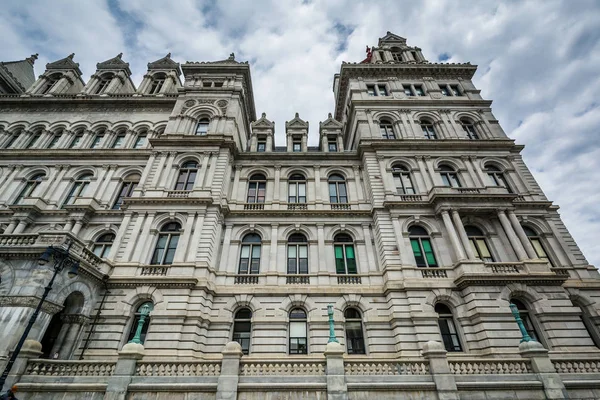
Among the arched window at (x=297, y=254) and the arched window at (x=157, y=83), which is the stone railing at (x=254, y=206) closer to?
the arched window at (x=297, y=254)

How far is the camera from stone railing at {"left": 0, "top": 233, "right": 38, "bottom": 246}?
41.5 feet

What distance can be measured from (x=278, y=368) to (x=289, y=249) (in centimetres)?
843

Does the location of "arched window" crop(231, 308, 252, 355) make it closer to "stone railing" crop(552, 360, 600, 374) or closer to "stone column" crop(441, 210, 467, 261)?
"stone column" crop(441, 210, 467, 261)

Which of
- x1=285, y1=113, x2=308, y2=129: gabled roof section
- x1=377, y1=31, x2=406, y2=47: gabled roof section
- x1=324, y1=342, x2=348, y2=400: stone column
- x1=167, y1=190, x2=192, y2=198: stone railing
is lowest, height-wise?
x1=324, y1=342, x2=348, y2=400: stone column

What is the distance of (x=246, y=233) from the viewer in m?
18.6

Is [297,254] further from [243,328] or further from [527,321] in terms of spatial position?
[527,321]

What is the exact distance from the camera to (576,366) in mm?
10578

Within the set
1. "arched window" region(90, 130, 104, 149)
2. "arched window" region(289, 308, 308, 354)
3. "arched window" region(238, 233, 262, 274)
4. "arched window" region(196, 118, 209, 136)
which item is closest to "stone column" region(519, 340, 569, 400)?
"arched window" region(289, 308, 308, 354)

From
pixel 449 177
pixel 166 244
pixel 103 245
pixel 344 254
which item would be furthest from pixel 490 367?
pixel 103 245

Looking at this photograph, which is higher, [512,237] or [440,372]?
[512,237]

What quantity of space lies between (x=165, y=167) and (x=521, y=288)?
2321 centimetres

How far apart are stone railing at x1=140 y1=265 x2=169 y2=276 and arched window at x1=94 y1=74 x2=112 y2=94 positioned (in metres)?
22.9

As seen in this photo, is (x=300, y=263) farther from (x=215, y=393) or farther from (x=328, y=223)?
(x=215, y=393)

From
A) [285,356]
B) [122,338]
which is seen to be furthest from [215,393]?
[122,338]
